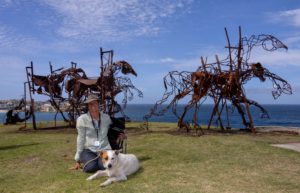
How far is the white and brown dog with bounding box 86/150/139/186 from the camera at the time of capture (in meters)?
8.17

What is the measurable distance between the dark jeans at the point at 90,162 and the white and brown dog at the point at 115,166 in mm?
520

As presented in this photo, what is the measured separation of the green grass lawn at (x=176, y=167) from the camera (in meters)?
7.93

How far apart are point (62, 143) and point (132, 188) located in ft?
24.7

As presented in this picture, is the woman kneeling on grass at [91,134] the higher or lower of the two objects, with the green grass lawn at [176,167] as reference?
higher

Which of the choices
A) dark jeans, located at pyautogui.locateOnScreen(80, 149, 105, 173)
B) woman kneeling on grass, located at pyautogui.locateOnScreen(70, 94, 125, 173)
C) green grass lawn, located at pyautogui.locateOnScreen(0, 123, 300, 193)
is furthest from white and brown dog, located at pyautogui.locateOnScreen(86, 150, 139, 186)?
woman kneeling on grass, located at pyautogui.locateOnScreen(70, 94, 125, 173)

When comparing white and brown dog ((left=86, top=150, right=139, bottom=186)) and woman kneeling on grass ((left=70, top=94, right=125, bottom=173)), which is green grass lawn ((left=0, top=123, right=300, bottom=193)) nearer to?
white and brown dog ((left=86, top=150, right=139, bottom=186))

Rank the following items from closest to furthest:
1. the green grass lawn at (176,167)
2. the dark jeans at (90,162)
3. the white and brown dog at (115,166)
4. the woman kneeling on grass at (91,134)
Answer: the green grass lawn at (176,167) < the white and brown dog at (115,166) < the dark jeans at (90,162) < the woman kneeling on grass at (91,134)

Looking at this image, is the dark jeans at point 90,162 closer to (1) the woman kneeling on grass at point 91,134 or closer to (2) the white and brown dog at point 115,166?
(1) the woman kneeling on grass at point 91,134

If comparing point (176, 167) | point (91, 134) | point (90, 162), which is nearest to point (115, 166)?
point (90, 162)

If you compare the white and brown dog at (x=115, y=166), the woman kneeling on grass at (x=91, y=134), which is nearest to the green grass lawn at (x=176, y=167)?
the white and brown dog at (x=115, y=166)

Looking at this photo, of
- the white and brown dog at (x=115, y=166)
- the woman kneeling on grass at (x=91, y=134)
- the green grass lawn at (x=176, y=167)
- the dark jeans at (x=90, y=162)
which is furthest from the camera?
the woman kneeling on grass at (x=91, y=134)

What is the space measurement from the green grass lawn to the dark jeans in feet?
0.68

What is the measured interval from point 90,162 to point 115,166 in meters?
1.14

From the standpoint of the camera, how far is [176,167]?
377 inches
